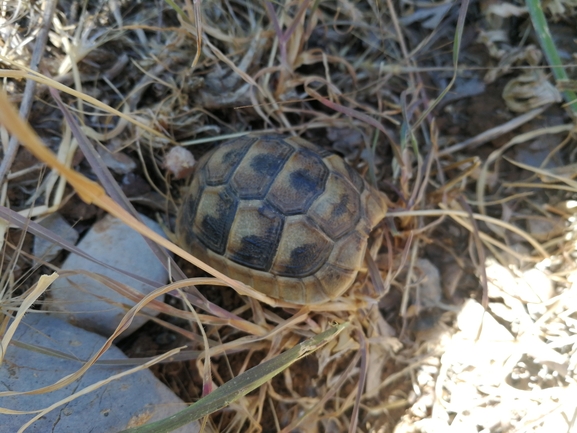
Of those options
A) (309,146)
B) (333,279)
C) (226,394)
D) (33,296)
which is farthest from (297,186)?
(33,296)

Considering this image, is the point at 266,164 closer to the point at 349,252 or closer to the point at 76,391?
the point at 349,252

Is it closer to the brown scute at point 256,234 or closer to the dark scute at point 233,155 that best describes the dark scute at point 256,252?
the brown scute at point 256,234

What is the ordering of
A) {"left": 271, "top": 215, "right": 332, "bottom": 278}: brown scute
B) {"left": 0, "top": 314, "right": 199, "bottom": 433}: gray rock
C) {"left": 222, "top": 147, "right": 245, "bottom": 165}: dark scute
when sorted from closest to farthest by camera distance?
{"left": 0, "top": 314, "right": 199, "bottom": 433}: gray rock
{"left": 271, "top": 215, "right": 332, "bottom": 278}: brown scute
{"left": 222, "top": 147, "right": 245, "bottom": 165}: dark scute

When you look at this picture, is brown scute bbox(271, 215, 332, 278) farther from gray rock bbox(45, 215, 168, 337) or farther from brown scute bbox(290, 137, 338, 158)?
gray rock bbox(45, 215, 168, 337)

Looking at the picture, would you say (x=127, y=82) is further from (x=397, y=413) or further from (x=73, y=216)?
(x=397, y=413)

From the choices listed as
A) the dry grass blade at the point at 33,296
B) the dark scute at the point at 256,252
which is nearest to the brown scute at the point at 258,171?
the dark scute at the point at 256,252

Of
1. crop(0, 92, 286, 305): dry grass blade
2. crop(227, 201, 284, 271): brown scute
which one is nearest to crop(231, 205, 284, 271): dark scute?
crop(227, 201, 284, 271): brown scute
